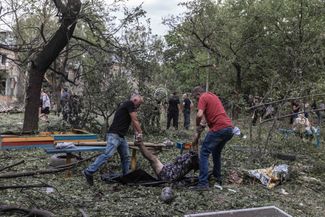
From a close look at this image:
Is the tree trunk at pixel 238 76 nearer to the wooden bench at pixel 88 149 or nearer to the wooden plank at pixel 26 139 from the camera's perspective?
the wooden plank at pixel 26 139

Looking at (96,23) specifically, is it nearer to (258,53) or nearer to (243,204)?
(243,204)

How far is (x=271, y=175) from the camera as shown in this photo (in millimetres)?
8133

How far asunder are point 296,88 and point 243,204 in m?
5.76

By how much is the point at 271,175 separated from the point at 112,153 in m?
3.12

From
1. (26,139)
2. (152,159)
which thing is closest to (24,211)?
(152,159)

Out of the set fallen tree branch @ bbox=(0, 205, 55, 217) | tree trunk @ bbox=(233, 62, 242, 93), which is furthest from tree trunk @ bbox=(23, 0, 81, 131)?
tree trunk @ bbox=(233, 62, 242, 93)

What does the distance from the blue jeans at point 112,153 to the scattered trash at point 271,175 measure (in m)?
2.44

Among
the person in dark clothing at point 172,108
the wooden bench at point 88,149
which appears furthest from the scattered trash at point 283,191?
the person in dark clothing at point 172,108

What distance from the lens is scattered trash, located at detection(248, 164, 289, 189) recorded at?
795cm

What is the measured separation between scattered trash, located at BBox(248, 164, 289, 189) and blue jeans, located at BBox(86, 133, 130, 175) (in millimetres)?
2440

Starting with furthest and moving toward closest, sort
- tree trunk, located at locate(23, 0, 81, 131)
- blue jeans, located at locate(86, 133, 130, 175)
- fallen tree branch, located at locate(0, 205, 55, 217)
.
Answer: tree trunk, located at locate(23, 0, 81, 131), blue jeans, located at locate(86, 133, 130, 175), fallen tree branch, located at locate(0, 205, 55, 217)

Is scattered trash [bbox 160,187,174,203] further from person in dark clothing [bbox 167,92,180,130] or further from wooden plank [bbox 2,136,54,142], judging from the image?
person in dark clothing [bbox 167,92,180,130]

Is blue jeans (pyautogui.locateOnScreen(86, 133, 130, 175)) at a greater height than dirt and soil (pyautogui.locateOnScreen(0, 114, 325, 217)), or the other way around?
blue jeans (pyautogui.locateOnScreen(86, 133, 130, 175))

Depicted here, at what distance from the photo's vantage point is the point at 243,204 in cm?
651
